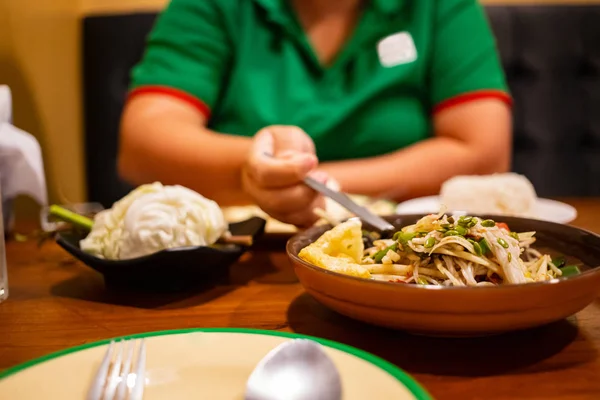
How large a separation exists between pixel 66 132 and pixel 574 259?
1.66m

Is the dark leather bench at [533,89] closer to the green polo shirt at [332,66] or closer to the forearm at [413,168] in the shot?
the green polo shirt at [332,66]

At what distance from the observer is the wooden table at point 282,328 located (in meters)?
0.41

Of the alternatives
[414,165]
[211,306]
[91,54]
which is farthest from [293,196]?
[91,54]

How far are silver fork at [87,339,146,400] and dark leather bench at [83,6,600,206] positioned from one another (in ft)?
4.71

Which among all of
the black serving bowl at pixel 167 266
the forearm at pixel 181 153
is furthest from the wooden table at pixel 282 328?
the forearm at pixel 181 153

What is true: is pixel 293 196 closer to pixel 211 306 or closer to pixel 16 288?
pixel 211 306

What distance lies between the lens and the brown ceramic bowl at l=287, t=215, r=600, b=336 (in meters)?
0.41

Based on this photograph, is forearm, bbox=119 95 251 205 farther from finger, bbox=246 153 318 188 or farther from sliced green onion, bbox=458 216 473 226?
sliced green onion, bbox=458 216 473 226

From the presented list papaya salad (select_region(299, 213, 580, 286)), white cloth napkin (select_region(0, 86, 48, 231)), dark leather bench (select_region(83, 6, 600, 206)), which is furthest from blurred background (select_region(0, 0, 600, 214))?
papaya salad (select_region(299, 213, 580, 286))

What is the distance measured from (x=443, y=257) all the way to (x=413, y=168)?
719 mm

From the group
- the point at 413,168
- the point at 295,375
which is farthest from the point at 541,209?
the point at 295,375

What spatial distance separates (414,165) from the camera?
3.96 ft

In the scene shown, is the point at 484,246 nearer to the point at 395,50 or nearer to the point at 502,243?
the point at 502,243

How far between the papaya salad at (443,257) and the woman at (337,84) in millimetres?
650
